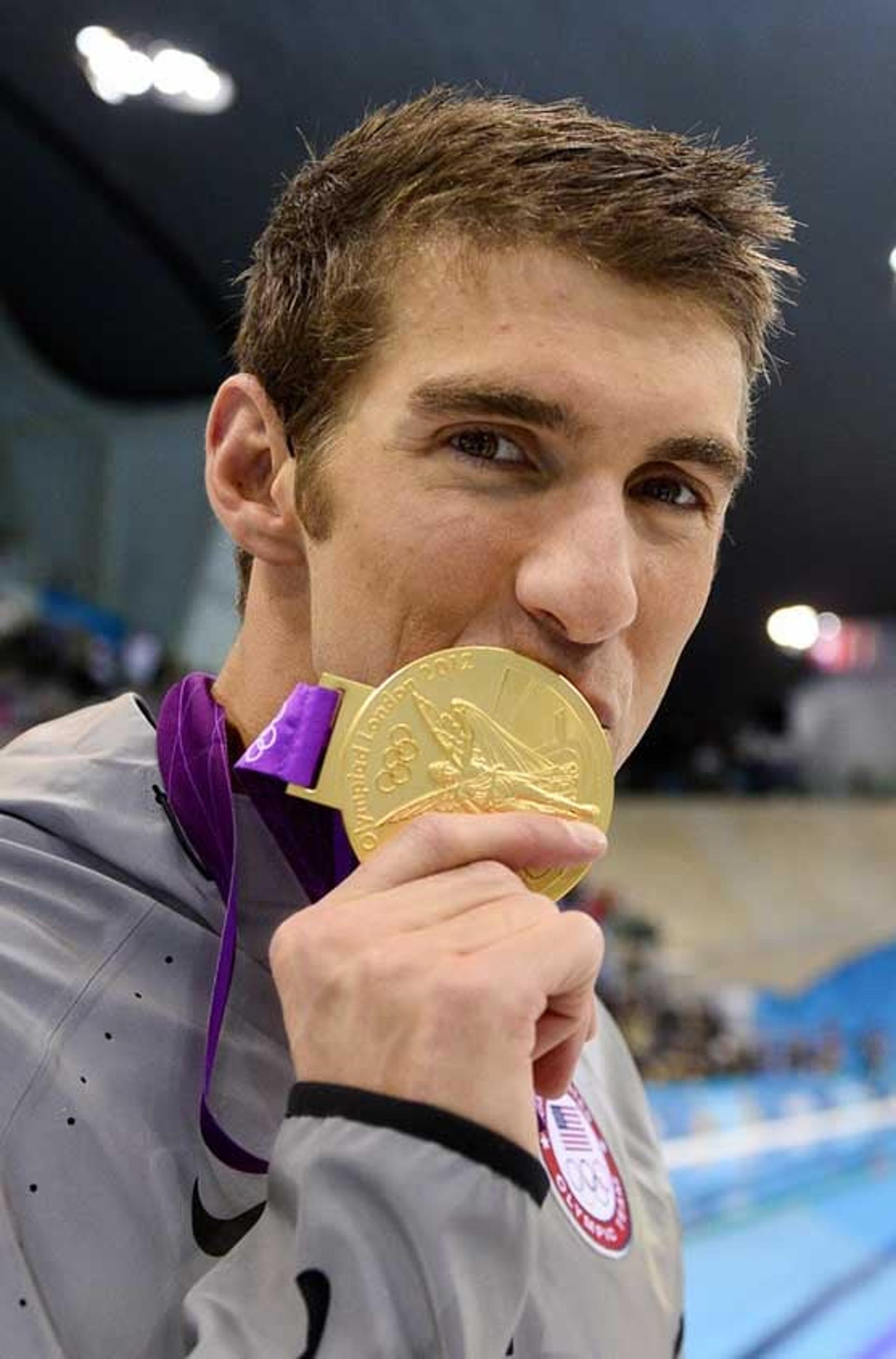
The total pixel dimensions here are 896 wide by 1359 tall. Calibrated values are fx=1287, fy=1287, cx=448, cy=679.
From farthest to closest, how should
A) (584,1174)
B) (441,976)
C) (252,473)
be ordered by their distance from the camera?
(584,1174) < (252,473) < (441,976)

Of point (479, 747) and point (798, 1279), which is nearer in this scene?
point (479, 747)

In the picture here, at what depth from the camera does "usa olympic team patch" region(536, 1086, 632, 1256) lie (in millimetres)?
1029

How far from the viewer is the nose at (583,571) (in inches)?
31.0

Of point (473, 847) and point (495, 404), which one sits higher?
point (495, 404)

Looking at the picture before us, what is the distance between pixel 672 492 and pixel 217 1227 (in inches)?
21.8

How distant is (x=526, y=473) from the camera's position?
82cm

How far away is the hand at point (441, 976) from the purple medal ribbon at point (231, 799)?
12 cm

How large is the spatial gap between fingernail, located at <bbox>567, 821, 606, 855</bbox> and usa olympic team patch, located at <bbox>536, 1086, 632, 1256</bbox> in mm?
337

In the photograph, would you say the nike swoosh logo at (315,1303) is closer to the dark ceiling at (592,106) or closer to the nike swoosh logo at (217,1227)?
the nike swoosh logo at (217,1227)

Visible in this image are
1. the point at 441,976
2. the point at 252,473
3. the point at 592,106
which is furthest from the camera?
the point at 592,106

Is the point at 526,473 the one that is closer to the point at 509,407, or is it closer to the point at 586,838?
the point at 509,407

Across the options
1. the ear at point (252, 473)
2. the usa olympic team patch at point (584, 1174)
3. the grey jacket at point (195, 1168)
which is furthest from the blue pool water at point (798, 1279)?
the ear at point (252, 473)

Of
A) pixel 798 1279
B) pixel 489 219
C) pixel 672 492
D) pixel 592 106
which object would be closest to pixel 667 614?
pixel 672 492

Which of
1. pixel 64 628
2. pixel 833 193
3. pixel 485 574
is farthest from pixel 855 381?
pixel 64 628
